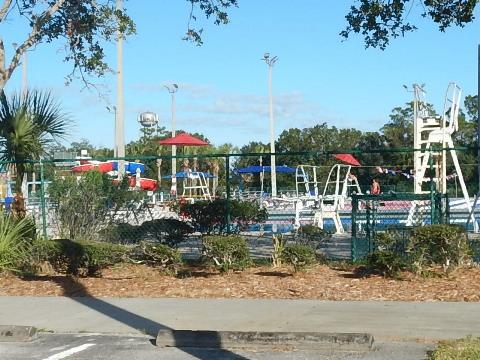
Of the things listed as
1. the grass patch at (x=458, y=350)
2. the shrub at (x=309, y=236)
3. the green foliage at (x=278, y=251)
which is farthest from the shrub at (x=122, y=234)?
the grass patch at (x=458, y=350)

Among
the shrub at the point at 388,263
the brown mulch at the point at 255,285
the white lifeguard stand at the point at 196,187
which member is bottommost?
the brown mulch at the point at 255,285

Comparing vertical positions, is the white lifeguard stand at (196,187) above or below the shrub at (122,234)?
above

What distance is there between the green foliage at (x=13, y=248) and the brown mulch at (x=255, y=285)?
0.79 ft

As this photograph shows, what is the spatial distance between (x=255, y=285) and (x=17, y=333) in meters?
3.97

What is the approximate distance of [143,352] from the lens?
8055mm

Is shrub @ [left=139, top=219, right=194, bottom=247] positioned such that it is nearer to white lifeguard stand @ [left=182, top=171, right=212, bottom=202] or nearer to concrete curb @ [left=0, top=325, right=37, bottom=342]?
white lifeguard stand @ [left=182, top=171, right=212, bottom=202]

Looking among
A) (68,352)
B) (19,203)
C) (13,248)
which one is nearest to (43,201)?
(19,203)

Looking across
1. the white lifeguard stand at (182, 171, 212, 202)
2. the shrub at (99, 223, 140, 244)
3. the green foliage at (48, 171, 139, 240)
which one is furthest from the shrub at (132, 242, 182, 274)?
the white lifeguard stand at (182, 171, 212, 202)

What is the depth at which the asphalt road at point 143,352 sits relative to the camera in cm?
766

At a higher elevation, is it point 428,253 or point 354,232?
point 354,232

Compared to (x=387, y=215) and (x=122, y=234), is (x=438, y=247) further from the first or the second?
(x=122, y=234)

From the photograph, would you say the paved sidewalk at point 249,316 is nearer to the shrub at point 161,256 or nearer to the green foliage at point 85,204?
the shrub at point 161,256

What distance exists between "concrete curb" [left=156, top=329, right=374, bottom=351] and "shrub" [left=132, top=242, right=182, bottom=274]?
4415mm

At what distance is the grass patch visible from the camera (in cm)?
693
